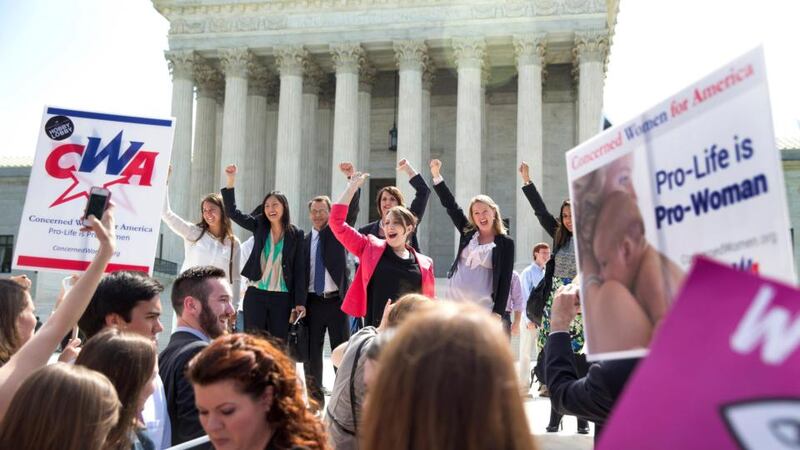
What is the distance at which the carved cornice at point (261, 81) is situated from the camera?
118ft

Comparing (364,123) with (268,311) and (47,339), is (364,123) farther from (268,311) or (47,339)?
(47,339)

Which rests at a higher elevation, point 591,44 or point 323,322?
point 591,44

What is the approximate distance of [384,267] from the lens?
8297 mm

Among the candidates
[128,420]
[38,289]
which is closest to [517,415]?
[128,420]

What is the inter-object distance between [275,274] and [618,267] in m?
7.00

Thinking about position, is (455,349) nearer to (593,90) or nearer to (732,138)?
(732,138)

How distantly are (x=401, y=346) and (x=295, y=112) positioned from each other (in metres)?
32.5

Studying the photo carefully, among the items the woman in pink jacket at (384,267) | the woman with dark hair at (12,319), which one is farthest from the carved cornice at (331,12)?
the woman with dark hair at (12,319)

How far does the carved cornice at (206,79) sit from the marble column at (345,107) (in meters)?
6.35

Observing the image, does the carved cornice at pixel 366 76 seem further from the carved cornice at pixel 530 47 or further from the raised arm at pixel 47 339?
the raised arm at pixel 47 339

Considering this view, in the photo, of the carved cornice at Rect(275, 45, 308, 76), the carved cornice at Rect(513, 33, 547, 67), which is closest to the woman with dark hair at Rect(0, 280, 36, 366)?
the carved cornice at Rect(513, 33, 547, 67)

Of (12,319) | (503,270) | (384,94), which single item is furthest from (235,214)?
(384,94)

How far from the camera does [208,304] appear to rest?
5.79m

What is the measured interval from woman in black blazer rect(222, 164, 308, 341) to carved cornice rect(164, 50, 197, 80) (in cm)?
2672
